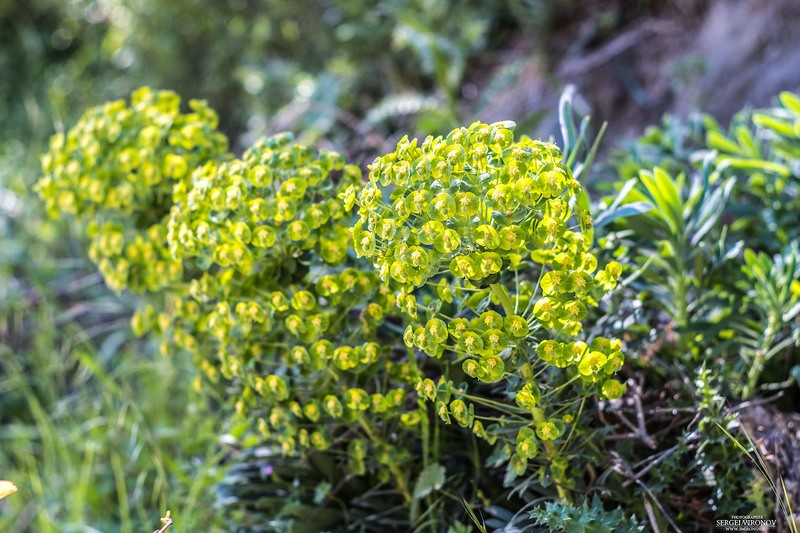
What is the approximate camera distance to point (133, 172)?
1644 millimetres

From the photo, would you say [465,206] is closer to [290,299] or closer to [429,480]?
[290,299]

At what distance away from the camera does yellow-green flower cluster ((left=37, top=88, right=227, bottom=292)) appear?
154 centimetres

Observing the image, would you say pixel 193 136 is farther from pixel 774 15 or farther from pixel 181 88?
pixel 181 88

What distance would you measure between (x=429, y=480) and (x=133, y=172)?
2.75 ft

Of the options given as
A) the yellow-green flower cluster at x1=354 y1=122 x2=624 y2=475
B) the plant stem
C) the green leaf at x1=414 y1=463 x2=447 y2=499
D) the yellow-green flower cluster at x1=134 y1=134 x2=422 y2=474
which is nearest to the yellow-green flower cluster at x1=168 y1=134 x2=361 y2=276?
the yellow-green flower cluster at x1=134 y1=134 x2=422 y2=474

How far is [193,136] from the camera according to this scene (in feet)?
5.08

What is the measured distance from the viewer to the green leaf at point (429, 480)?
1.38 metres

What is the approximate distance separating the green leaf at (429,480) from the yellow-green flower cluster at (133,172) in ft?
1.87

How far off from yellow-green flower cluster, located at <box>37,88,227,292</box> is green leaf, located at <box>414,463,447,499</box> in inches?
22.5

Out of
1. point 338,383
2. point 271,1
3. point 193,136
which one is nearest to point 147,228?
point 193,136

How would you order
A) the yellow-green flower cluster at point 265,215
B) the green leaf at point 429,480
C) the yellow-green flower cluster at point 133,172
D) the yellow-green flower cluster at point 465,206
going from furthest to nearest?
the yellow-green flower cluster at point 133,172 → the green leaf at point 429,480 → the yellow-green flower cluster at point 265,215 → the yellow-green flower cluster at point 465,206

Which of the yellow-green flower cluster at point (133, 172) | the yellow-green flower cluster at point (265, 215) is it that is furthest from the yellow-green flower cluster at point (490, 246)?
the yellow-green flower cluster at point (133, 172)

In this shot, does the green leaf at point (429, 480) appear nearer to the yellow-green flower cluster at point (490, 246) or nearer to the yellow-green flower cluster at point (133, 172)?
the yellow-green flower cluster at point (490, 246)

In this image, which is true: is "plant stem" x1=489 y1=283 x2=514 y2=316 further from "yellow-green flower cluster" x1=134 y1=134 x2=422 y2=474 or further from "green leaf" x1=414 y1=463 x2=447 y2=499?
"green leaf" x1=414 y1=463 x2=447 y2=499
